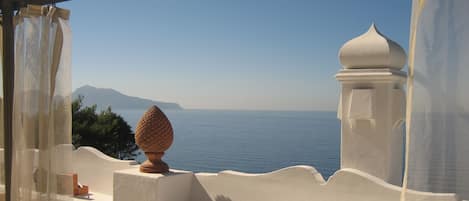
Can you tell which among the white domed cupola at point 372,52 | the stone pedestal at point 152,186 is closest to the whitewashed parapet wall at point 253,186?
the stone pedestal at point 152,186

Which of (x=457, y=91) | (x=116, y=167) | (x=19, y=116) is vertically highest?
(x=457, y=91)

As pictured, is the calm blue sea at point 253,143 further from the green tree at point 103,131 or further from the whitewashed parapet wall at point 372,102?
the whitewashed parapet wall at point 372,102

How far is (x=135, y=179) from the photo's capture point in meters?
3.69

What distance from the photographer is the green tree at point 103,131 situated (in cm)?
1620

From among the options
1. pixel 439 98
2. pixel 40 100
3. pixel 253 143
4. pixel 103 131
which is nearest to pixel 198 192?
pixel 40 100

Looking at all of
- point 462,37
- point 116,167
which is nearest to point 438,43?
point 462,37

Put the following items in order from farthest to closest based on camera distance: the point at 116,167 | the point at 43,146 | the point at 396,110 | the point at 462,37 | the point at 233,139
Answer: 1. the point at 233,139
2. the point at 116,167
3. the point at 396,110
4. the point at 43,146
5. the point at 462,37

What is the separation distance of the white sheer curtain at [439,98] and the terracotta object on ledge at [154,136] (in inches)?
84.1

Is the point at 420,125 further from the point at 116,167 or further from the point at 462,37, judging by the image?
the point at 116,167

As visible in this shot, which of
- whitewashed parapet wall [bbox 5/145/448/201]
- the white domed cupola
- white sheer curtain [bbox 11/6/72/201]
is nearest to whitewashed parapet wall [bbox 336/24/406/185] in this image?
the white domed cupola

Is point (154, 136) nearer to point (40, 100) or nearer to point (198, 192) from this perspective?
point (198, 192)

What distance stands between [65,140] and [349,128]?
205 cm

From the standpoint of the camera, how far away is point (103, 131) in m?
16.6

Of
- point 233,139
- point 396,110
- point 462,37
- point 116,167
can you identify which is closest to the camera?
point 462,37
